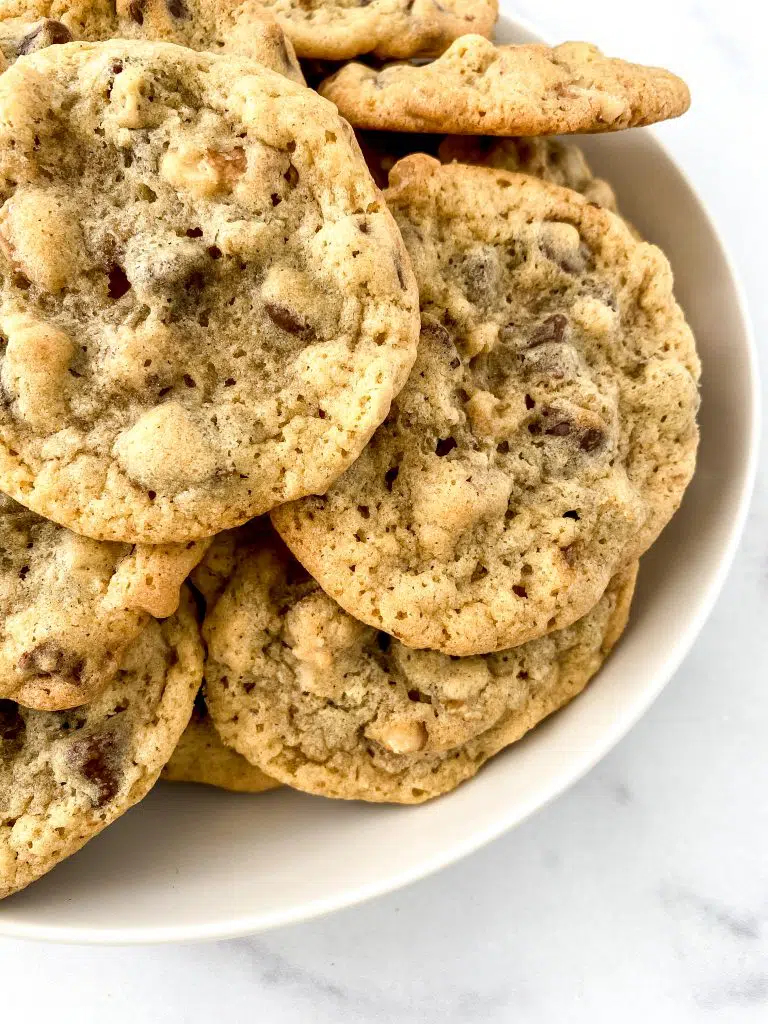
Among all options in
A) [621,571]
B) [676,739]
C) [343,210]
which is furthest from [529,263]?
[676,739]

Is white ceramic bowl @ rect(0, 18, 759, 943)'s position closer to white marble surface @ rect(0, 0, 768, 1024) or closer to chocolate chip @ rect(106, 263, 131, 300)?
white marble surface @ rect(0, 0, 768, 1024)

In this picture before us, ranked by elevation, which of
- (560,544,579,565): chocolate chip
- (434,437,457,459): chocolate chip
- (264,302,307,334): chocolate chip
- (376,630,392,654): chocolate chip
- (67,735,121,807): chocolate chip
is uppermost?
Result: (264,302,307,334): chocolate chip

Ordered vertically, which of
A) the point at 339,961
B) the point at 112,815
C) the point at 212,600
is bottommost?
the point at 339,961

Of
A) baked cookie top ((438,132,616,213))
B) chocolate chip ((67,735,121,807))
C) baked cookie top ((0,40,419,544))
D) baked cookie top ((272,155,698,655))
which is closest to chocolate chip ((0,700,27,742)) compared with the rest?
chocolate chip ((67,735,121,807))

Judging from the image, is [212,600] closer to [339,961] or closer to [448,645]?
[448,645]

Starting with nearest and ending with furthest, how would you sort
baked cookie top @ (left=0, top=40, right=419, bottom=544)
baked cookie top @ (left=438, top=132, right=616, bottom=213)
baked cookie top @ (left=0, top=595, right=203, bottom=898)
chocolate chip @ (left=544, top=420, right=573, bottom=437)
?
baked cookie top @ (left=0, top=40, right=419, bottom=544), baked cookie top @ (left=0, top=595, right=203, bottom=898), chocolate chip @ (left=544, top=420, right=573, bottom=437), baked cookie top @ (left=438, top=132, right=616, bottom=213)

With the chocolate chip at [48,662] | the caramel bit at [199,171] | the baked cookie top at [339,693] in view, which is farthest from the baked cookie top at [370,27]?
the chocolate chip at [48,662]
